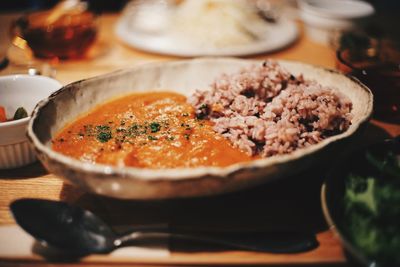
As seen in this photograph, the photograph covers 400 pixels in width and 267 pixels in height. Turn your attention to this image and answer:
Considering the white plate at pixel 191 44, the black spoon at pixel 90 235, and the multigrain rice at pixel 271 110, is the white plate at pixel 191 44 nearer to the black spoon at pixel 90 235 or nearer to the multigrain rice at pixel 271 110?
the multigrain rice at pixel 271 110

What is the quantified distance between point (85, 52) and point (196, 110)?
192 cm

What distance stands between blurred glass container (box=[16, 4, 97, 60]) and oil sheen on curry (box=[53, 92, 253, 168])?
1.43 meters

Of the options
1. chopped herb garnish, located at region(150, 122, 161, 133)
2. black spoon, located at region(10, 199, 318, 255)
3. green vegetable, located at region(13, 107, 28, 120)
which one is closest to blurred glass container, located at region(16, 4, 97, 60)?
green vegetable, located at region(13, 107, 28, 120)

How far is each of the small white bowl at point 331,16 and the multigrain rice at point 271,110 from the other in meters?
1.59

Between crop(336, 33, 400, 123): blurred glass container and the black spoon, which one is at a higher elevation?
crop(336, 33, 400, 123): blurred glass container

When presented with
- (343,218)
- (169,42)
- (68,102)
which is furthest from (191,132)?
(169,42)

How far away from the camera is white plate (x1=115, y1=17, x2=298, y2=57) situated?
3635 millimetres

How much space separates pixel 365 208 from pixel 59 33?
309 cm

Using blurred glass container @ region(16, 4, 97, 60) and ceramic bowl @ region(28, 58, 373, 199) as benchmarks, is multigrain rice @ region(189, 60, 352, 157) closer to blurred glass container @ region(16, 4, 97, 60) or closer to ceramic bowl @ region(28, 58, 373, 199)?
ceramic bowl @ region(28, 58, 373, 199)

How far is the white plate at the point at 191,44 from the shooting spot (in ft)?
11.9

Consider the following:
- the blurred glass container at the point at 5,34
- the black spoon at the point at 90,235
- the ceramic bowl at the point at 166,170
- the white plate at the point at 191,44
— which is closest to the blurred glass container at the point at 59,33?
the blurred glass container at the point at 5,34

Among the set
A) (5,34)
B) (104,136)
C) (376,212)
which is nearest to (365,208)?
(376,212)

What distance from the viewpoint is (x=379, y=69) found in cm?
266

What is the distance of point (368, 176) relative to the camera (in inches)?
68.6
